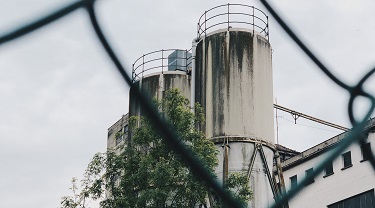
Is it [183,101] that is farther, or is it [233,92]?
[233,92]

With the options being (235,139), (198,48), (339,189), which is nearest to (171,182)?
(235,139)

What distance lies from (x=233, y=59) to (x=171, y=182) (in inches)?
117

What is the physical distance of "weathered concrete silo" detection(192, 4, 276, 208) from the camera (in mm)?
9469

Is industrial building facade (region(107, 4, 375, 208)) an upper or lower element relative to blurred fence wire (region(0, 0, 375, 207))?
upper

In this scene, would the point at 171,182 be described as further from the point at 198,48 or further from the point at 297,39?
the point at 297,39

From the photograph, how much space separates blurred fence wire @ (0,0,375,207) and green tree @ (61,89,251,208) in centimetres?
608

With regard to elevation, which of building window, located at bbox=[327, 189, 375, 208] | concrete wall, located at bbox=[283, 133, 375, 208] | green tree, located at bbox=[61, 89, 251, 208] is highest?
concrete wall, located at bbox=[283, 133, 375, 208]

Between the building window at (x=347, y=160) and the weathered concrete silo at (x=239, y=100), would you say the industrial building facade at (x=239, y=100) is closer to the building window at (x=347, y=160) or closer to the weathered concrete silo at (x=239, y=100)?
the weathered concrete silo at (x=239, y=100)

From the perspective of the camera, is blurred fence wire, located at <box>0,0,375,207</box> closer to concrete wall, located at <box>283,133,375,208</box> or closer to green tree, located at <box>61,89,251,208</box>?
green tree, located at <box>61,89,251,208</box>

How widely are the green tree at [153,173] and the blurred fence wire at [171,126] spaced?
608 cm

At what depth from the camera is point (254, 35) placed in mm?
10094

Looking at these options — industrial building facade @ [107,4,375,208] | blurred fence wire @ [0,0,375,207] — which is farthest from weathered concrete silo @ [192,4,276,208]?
blurred fence wire @ [0,0,375,207]

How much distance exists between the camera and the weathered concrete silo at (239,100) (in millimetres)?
9469

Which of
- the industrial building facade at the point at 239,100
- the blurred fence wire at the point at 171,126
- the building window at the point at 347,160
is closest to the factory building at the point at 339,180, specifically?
the building window at the point at 347,160
